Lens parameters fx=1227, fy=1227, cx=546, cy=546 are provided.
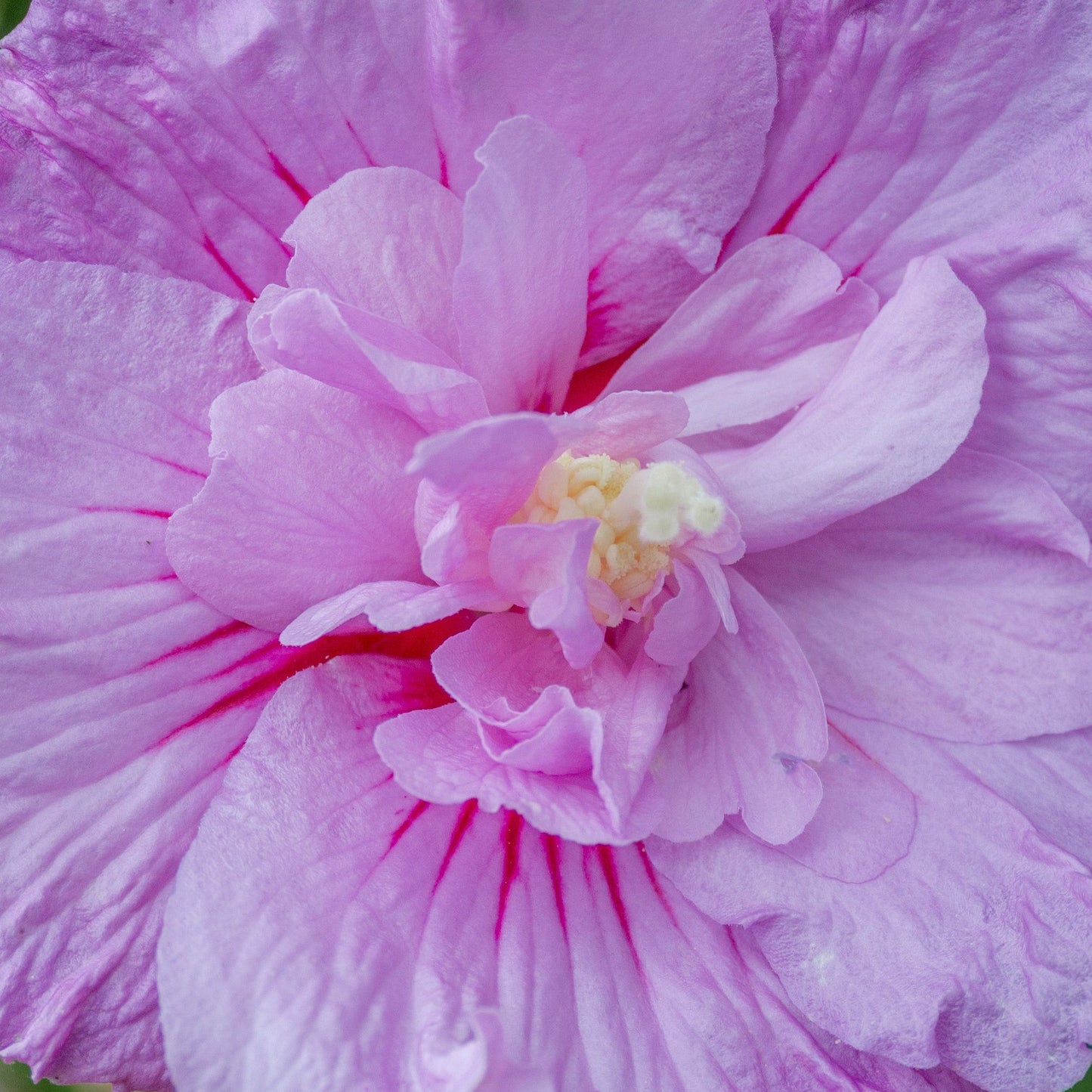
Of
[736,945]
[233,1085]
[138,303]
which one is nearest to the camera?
[233,1085]

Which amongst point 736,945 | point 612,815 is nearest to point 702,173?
point 612,815

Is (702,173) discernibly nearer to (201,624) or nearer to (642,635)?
(642,635)

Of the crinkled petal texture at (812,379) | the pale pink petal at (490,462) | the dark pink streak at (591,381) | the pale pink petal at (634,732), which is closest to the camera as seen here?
the pale pink petal at (490,462)

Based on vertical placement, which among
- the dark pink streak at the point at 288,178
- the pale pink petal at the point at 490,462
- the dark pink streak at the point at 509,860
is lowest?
the dark pink streak at the point at 509,860

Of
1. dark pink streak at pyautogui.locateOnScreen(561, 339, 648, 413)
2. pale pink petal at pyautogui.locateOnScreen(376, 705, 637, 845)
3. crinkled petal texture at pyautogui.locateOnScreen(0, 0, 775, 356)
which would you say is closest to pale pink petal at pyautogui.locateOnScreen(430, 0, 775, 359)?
crinkled petal texture at pyautogui.locateOnScreen(0, 0, 775, 356)

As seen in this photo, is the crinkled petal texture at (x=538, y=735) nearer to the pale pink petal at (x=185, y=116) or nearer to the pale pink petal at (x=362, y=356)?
the pale pink petal at (x=362, y=356)

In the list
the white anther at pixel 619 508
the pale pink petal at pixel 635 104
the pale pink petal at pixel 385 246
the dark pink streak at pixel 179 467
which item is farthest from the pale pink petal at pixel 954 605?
the dark pink streak at pixel 179 467
